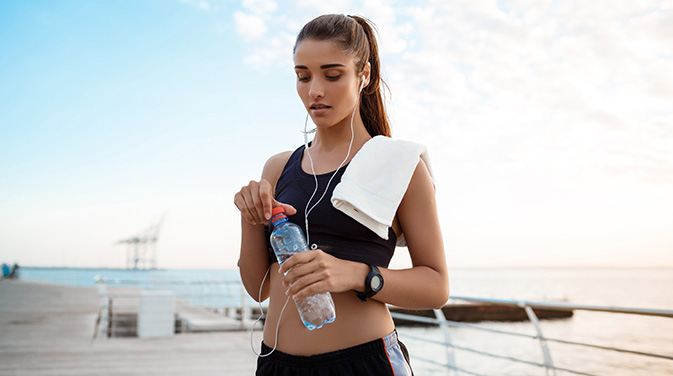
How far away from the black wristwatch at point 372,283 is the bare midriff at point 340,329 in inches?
2.7

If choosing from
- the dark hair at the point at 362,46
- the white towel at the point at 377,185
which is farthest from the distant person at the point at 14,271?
the white towel at the point at 377,185

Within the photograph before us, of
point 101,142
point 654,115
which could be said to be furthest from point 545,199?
point 101,142

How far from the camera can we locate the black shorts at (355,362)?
0.97 meters

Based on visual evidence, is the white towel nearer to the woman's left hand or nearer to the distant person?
the woman's left hand

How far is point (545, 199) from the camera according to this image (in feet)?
61.3

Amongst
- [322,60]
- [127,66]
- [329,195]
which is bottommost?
[329,195]

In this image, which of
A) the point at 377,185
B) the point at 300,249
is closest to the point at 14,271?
the point at 300,249

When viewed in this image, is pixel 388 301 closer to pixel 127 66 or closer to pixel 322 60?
pixel 322 60

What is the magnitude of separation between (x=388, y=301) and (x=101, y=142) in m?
34.3

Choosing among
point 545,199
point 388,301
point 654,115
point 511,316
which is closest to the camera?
point 388,301

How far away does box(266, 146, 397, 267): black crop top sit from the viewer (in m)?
1.03

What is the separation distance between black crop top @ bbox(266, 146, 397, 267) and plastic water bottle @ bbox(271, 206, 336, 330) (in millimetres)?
38

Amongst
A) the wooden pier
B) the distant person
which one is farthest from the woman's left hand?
the distant person

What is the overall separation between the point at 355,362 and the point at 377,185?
1.11 ft
